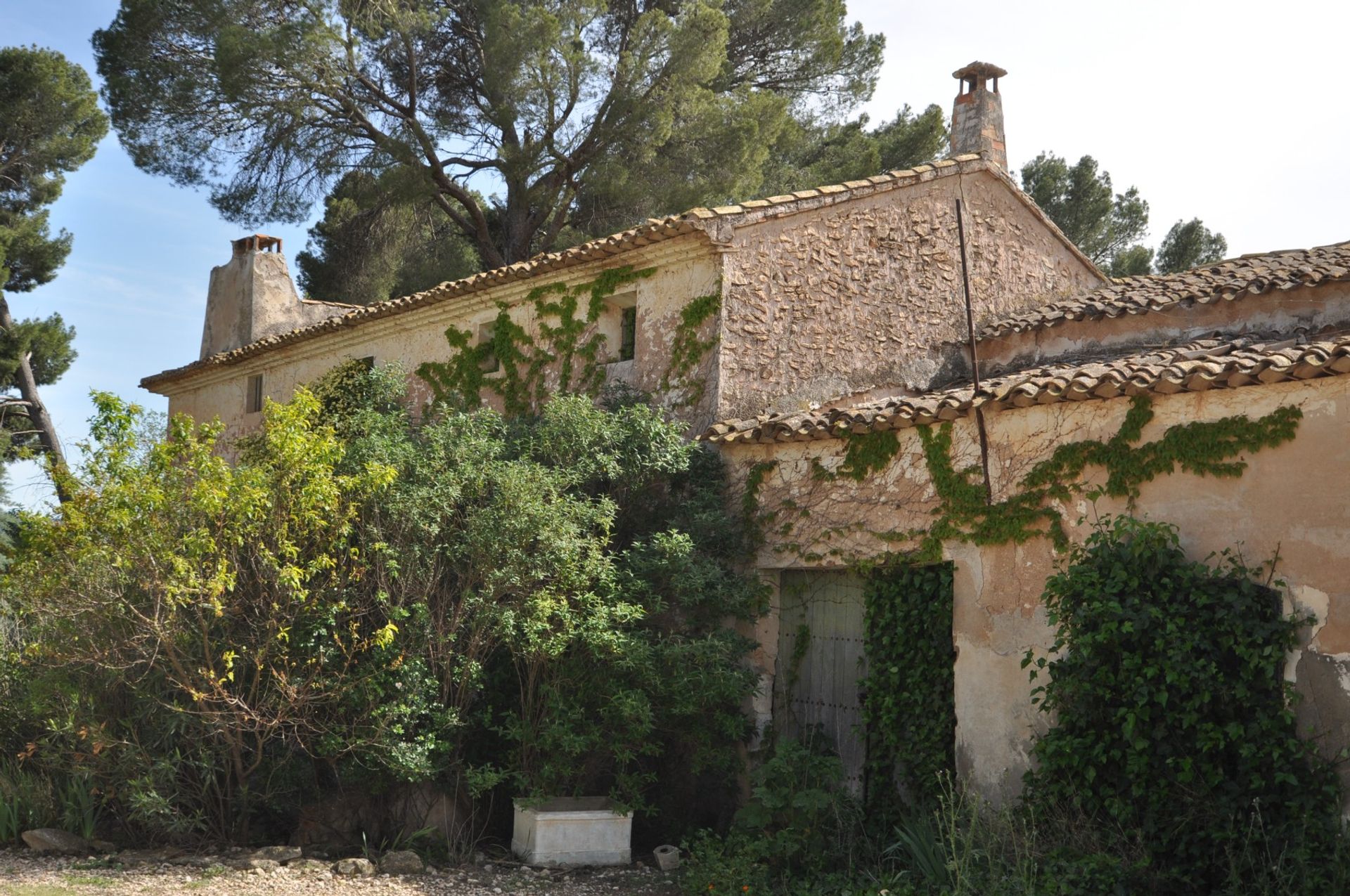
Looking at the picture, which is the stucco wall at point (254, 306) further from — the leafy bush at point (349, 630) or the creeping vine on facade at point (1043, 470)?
the creeping vine on facade at point (1043, 470)

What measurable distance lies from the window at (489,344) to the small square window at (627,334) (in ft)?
5.28

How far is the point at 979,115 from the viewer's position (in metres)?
14.0

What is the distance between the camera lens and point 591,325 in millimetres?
11875

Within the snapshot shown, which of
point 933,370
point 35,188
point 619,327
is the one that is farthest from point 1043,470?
point 35,188

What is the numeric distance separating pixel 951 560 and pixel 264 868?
5.14 metres

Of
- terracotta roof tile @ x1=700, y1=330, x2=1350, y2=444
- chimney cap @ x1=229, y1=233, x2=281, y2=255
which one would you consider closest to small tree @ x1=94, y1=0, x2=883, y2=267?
chimney cap @ x1=229, y1=233, x2=281, y2=255

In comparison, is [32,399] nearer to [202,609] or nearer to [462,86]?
[462,86]

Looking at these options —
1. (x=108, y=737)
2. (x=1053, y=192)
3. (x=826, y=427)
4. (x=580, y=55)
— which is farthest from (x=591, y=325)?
(x=1053, y=192)

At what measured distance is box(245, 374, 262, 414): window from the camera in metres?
16.7

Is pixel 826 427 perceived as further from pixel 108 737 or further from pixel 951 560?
pixel 108 737

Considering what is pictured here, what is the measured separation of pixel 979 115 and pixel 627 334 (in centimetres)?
524

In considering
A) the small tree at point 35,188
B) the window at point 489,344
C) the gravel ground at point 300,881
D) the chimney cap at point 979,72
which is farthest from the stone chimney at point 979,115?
the small tree at point 35,188

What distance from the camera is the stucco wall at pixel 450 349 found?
10.9m

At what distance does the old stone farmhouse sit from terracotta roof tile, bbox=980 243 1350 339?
4 cm
